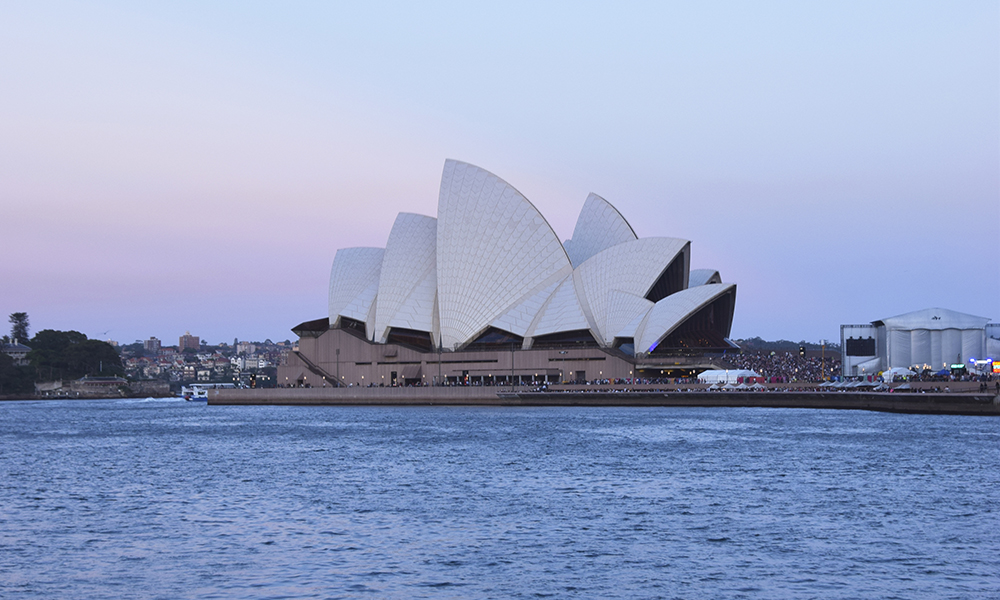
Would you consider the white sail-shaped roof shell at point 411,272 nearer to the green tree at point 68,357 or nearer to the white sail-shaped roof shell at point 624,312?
the white sail-shaped roof shell at point 624,312

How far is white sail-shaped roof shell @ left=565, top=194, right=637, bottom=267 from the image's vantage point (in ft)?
264

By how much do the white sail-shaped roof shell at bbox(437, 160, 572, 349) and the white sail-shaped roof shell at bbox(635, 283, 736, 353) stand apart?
25.8 ft

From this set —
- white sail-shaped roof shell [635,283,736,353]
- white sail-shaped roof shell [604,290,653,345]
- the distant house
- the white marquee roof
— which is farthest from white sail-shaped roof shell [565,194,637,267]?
the distant house

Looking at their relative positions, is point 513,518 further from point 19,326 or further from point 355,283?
point 19,326

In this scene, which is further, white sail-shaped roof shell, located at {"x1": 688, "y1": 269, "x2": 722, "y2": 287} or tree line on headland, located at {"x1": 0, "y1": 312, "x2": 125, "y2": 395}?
tree line on headland, located at {"x1": 0, "y1": 312, "x2": 125, "y2": 395}

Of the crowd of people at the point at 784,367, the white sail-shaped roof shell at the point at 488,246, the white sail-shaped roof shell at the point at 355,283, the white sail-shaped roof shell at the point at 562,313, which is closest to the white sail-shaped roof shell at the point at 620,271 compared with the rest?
the white sail-shaped roof shell at the point at 562,313

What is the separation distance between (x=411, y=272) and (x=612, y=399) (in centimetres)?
2109

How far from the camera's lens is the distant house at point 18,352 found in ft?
505

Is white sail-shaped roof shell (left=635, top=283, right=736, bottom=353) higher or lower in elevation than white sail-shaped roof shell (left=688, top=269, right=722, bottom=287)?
lower

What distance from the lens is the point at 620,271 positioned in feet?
241

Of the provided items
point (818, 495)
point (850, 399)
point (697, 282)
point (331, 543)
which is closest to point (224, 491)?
point (331, 543)

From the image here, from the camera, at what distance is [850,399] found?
61.2 metres

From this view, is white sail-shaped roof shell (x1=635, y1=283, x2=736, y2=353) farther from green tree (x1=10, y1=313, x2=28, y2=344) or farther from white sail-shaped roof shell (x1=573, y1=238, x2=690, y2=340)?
green tree (x1=10, y1=313, x2=28, y2=344)

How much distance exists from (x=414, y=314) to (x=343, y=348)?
9638mm
